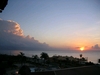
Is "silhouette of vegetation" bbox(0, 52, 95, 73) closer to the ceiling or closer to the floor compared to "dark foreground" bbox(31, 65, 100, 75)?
closer to the floor

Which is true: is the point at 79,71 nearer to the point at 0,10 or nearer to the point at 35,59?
the point at 0,10

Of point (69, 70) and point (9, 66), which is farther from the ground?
point (69, 70)

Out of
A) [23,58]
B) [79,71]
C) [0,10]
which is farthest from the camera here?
[23,58]

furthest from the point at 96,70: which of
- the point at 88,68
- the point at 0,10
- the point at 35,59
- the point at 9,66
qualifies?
the point at 35,59

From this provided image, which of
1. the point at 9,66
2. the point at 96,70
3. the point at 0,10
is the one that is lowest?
the point at 9,66

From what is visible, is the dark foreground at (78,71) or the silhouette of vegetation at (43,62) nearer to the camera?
the dark foreground at (78,71)

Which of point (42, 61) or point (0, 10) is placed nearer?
point (0, 10)

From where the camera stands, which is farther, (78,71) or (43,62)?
(43,62)

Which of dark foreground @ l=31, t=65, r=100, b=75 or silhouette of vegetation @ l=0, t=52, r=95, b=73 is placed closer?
dark foreground @ l=31, t=65, r=100, b=75

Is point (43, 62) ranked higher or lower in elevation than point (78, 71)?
lower

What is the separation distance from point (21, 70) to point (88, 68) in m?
1.97

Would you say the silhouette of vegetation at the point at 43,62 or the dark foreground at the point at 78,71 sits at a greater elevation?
the dark foreground at the point at 78,71

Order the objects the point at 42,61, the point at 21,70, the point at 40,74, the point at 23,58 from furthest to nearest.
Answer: the point at 42,61
the point at 23,58
the point at 40,74
the point at 21,70

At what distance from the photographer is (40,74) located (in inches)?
101
